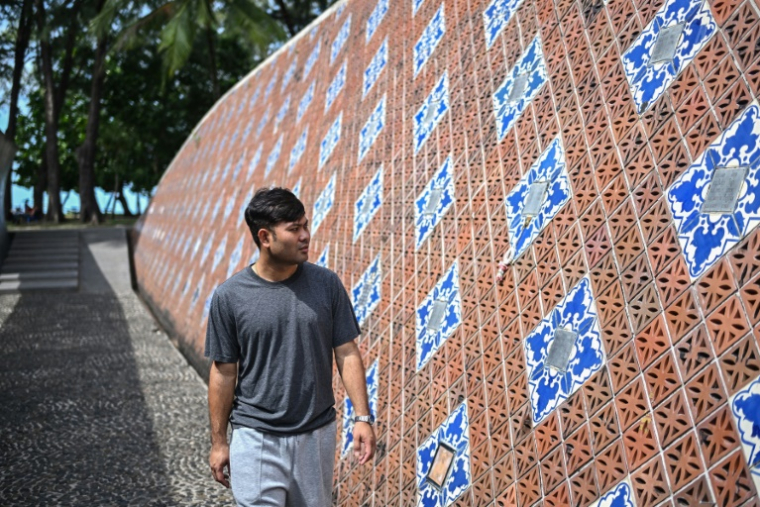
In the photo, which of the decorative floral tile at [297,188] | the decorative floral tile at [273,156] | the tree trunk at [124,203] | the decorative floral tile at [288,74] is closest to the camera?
the decorative floral tile at [297,188]

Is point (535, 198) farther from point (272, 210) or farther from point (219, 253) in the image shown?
point (219, 253)

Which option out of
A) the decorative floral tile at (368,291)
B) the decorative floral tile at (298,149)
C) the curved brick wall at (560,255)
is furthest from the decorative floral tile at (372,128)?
the decorative floral tile at (298,149)

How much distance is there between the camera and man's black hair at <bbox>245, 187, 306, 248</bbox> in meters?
2.80

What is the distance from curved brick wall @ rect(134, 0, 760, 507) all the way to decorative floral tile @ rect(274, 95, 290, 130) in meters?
2.84

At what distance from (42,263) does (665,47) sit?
1384 cm

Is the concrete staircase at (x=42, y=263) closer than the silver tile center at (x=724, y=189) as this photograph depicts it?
No

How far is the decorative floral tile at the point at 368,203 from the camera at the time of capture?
513 cm

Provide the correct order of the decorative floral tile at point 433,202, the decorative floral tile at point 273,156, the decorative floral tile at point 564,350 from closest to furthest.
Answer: the decorative floral tile at point 564,350 → the decorative floral tile at point 433,202 → the decorative floral tile at point 273,156

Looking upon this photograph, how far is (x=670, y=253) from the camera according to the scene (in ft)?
8.84

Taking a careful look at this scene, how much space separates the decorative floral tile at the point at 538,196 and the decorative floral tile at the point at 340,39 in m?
4.07

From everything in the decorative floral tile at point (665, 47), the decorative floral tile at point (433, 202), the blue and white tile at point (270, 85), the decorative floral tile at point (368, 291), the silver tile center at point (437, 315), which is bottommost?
the silver tile center at point (437, 315)

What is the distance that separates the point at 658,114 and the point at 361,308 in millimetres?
2318

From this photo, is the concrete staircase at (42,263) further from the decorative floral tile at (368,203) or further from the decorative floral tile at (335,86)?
the decorative floral tile at (368,203)

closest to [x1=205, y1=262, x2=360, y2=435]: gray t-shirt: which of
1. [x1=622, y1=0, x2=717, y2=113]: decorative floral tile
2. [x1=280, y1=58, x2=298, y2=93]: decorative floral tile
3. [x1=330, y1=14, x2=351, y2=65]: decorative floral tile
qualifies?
[x1=622, y1=0, x2=717, y2=113]: decorative floral tile
